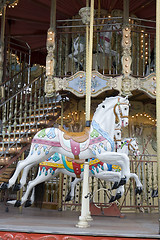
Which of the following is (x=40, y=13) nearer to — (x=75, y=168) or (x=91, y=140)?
(x=75, y=168)

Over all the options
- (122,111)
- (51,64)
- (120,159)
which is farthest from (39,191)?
(51,64)

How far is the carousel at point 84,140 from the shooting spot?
519 cm

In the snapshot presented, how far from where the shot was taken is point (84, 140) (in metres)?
6.13

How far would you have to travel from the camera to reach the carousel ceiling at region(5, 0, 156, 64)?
1045 centimetres

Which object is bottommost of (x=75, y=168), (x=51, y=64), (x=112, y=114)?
(x=75, y=168)

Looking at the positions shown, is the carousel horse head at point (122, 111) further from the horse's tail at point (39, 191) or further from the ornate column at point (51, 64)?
the horse's tail at point (39, 191)

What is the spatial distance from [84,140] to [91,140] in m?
0.30

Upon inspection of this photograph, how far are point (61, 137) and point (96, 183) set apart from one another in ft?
9.78

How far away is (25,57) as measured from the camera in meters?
14.4

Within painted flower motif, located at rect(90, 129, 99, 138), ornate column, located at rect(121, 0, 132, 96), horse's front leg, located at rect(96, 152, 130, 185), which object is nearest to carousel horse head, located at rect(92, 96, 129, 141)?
painted flower motif, located at rect(90, 129, 99, 138)

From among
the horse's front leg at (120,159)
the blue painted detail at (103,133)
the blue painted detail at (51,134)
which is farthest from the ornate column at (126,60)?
the horse's front leg at (120,159)

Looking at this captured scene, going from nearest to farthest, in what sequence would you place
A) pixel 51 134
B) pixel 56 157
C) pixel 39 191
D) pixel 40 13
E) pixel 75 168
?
pixel 51 134
pixel 75 168
pixel 56 157
pixel 39 191
pixel 40 13

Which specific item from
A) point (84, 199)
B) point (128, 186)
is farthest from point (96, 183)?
point (84, 199)

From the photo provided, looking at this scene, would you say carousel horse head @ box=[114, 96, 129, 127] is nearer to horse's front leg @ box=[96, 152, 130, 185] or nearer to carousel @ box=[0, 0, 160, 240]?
carousel @ box=[0, 0, 160, 240]
